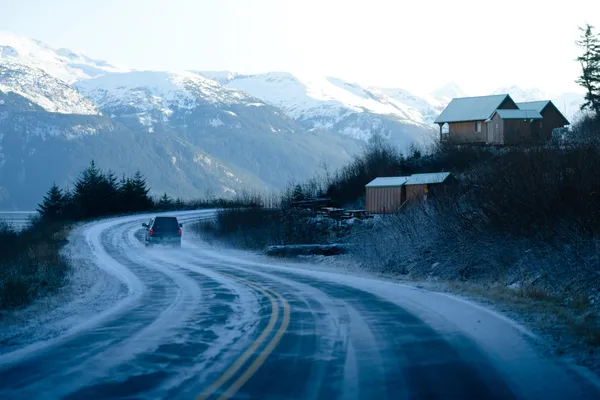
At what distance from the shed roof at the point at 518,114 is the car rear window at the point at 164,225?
100 ft

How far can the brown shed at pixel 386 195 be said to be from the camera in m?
44.8

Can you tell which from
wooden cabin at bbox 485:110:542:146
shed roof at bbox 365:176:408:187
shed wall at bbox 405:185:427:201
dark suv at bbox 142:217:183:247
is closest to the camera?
dark suv at bbox 142:217:183:247

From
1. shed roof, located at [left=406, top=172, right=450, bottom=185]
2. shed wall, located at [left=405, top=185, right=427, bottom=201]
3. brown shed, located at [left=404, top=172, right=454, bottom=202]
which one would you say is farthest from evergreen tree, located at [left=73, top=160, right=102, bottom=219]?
shed roof, located at [left=406, top=172, right=450, bottom=185]

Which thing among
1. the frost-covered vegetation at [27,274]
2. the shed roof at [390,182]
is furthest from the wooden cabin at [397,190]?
the frost-covered vegetation at [27,274]

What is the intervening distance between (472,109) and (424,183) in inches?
851

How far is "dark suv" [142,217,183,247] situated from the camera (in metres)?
38.3

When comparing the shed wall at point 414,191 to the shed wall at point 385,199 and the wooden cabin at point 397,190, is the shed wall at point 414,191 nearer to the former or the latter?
the wooden cabin at point 397,190

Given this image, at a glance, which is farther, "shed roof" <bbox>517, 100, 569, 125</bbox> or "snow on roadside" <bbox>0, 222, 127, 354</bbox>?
"shed roof" <bbox>517, 100, 569, 125</bbox>

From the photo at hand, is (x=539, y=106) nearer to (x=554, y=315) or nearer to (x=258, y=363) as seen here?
(x=554, y=315)

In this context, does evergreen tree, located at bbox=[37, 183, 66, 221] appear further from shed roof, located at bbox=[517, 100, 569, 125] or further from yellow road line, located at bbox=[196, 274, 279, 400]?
yellow road line, located at bbox=[196, 274, 279, 400]

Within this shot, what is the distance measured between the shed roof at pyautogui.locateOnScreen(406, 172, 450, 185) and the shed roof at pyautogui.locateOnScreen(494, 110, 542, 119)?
638 inches

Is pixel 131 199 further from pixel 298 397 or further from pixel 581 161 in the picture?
pixel 298 397

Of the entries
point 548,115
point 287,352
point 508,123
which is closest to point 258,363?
point 287,352

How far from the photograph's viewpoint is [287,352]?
8984mm
